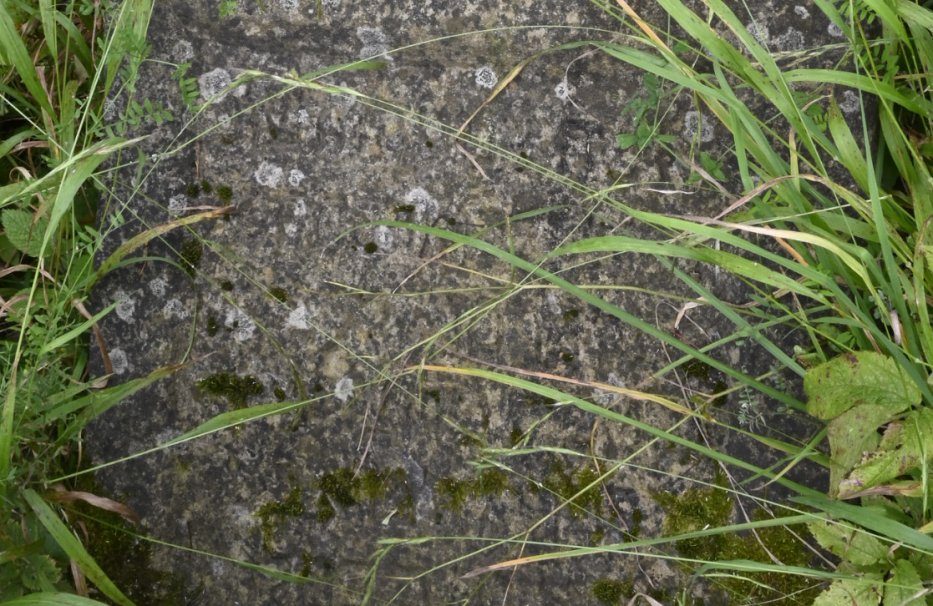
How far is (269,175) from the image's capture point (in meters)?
2.05

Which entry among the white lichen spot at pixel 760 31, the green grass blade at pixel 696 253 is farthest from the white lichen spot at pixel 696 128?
the green grass blade at pixel 696 253

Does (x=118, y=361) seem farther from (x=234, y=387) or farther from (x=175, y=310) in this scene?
(x=234, y=387)

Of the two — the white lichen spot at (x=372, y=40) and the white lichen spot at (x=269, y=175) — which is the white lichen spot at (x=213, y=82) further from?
the white lichen spot at (x=372, y=40)

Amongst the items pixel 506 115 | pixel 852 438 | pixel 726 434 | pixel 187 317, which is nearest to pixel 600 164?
pixel 506 115

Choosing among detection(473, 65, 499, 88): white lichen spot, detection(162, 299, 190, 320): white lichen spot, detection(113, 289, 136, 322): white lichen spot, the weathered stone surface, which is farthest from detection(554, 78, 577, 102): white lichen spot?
detection(113, 289, 136, 322): white lichen spot

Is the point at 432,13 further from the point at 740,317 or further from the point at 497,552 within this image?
the point at 497,552

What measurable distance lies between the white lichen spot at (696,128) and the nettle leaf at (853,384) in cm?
61

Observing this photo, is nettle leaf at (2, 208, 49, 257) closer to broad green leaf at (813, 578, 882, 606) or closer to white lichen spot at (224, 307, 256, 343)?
white lichen spot at (224, 307, 256, 343)

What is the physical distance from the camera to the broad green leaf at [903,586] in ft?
5.81

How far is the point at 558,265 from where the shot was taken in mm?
2012

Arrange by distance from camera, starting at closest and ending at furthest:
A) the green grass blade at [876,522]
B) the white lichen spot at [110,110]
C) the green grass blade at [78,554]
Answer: the green grass blade at [876,522] < the green grass blade at [78,554] < the white lichen spot at [110,110]

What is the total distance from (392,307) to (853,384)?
1.06m

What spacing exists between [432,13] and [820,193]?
41.2 inches

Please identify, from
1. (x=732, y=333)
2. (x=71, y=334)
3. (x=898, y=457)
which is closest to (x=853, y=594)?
(x=898, y=457)
